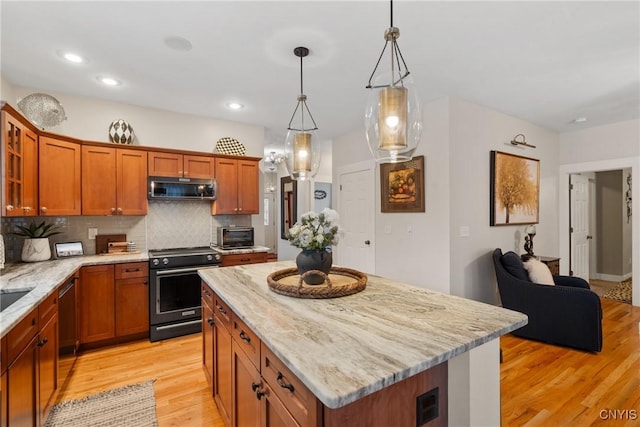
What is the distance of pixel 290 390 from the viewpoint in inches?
42.6

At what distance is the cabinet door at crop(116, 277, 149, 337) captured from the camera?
3.21 m

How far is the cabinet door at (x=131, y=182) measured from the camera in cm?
348

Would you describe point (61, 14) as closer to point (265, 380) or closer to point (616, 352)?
point (265, 380)

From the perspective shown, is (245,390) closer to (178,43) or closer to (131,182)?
(178,43)

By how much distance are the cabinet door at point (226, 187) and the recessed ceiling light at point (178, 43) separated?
1690 millimetres

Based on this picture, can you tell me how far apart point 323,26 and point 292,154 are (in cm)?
92

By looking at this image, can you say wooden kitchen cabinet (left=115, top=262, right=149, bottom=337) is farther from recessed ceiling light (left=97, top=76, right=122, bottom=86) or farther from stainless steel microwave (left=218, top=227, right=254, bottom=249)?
recessed ceiling light (left=97, top=76, right=122, bottom=86)

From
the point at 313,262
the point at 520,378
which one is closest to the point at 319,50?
the point at 313,262

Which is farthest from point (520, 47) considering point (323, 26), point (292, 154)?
point (292, 154)

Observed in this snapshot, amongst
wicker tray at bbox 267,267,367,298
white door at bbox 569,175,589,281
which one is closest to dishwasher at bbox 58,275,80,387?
wicker tray at bbox 267,267,367,298

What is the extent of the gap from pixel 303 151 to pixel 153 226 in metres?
2.60

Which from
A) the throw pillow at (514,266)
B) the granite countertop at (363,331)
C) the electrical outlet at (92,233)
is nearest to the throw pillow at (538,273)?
the throw pillow at (514,266)

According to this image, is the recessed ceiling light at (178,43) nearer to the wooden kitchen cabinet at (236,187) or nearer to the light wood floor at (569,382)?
the wooden kitchen cabinet at (236,187)

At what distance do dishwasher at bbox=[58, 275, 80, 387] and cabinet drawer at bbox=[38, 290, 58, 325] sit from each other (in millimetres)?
230
